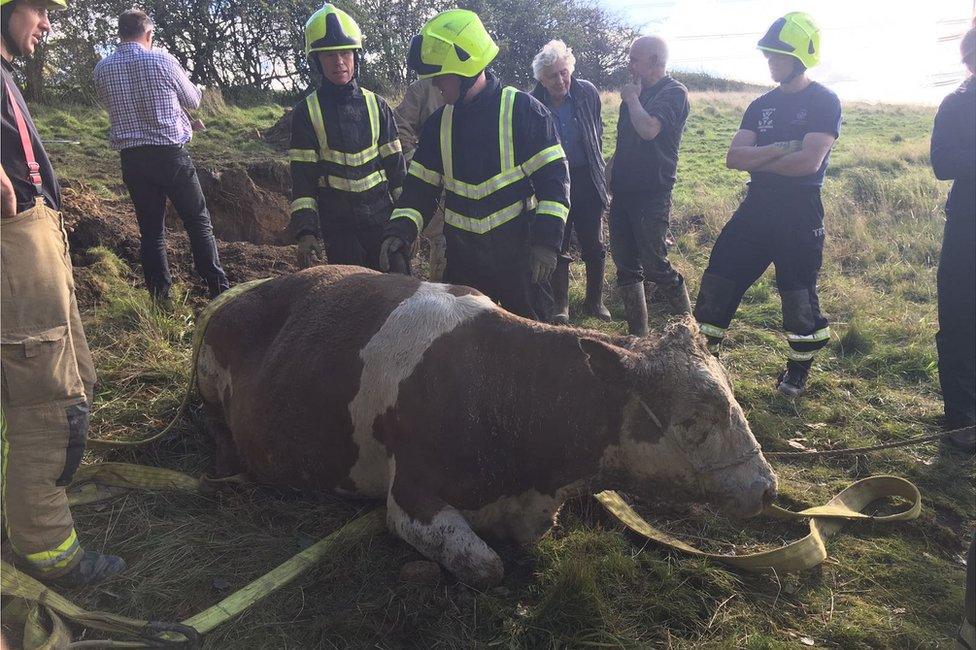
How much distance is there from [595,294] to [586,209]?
1.00 metres

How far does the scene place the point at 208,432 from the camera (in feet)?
13.4

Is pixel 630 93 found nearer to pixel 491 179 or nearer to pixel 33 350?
pixel 491 179

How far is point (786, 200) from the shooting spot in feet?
15.1

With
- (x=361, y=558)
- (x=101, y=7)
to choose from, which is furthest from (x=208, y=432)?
(x=101, y=7)

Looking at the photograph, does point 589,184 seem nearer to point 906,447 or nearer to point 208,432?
point 906,447

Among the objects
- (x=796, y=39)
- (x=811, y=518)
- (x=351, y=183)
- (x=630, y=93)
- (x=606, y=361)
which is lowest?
(x=811, y=518)

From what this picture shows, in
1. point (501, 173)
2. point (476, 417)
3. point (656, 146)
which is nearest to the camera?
point (476, 417)

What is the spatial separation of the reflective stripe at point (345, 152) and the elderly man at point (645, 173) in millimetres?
2165

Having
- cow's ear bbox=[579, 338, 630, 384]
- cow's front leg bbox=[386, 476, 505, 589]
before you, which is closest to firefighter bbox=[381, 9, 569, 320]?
cow's ear bbox=[579, 338, 630, 384]

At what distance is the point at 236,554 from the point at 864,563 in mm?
3141

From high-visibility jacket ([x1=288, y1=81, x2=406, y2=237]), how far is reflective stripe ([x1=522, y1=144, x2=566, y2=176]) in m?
1.43

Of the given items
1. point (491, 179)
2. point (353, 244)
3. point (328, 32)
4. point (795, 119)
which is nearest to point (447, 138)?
point (491, 179)

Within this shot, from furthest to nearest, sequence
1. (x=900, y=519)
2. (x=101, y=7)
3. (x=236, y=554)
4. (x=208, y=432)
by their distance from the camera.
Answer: (x=101, y=7) < (x=208, y=432) < (x=900, y=519) < (x=236, y=554)

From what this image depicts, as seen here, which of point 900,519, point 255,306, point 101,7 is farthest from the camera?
point 101,7
